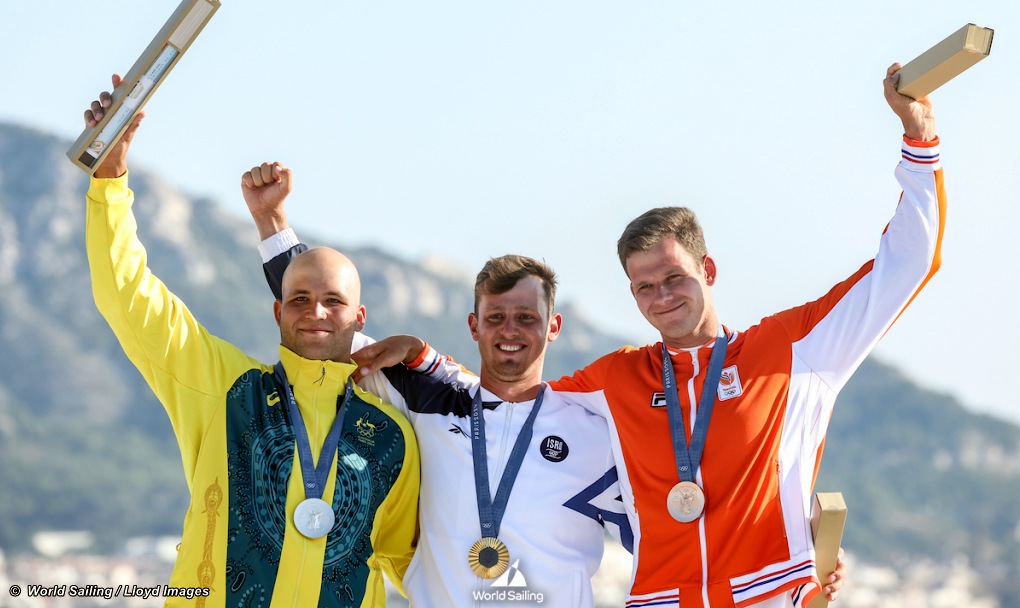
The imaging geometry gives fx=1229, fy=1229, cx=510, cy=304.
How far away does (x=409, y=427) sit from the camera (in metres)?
5.66

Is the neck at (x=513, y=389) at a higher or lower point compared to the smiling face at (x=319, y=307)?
lower

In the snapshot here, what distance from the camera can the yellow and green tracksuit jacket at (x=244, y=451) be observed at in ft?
16.6

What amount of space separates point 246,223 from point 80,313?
127ft

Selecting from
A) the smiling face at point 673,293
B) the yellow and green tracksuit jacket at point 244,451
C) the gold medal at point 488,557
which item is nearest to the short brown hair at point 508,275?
the smiling face at point 673,293

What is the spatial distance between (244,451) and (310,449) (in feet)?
0.91

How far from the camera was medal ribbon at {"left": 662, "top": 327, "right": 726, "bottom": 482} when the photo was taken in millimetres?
5266

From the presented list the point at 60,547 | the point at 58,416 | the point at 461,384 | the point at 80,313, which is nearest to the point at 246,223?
the point at 80,313

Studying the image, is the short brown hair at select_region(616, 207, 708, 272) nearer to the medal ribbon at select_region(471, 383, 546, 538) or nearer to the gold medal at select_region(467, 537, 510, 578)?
the medal ribbon at select_region(471, 383, 546, 538)

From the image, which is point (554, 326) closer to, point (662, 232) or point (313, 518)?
point (662, 232)

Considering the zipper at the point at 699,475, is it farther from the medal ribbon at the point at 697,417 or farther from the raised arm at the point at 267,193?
the raised arm at the point at 267,193

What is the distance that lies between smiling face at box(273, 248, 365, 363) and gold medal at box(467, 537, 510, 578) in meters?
1.05

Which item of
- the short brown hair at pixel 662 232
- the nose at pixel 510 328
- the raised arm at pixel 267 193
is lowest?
the nose at pixel 510 328

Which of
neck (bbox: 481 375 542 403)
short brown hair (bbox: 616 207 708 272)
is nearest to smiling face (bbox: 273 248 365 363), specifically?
neck (bbox: 481 375 542 403)

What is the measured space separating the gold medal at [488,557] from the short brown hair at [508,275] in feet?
4.04
